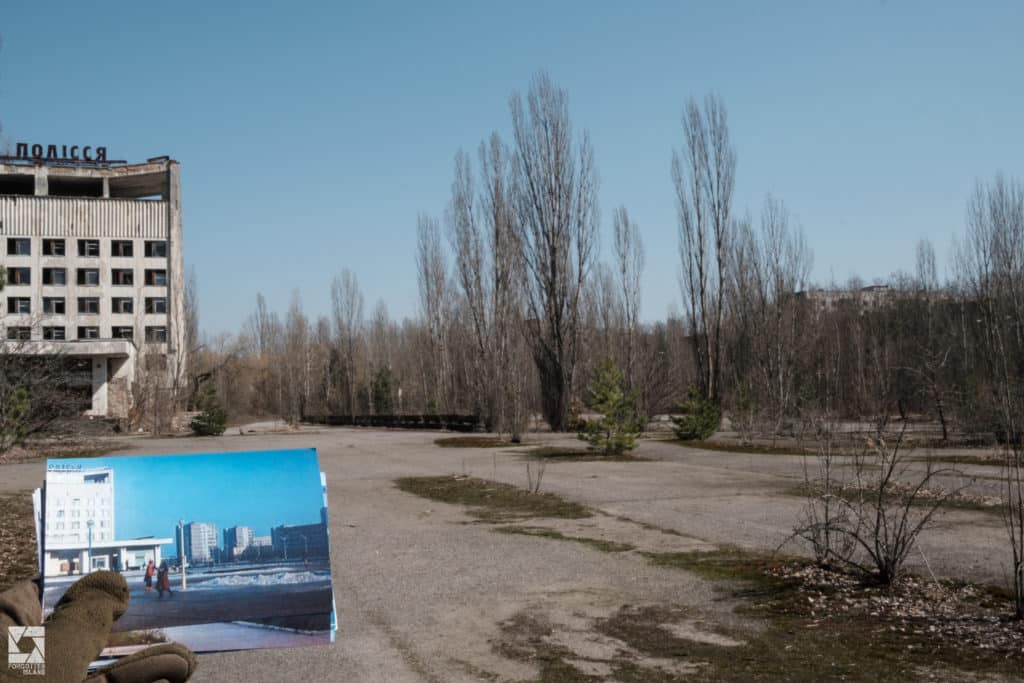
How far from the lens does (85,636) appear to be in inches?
134

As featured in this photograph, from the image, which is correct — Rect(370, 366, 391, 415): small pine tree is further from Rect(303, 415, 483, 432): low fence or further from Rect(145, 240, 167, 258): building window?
Rect(145, 240, 167, 258): building window

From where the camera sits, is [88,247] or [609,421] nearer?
[609,421]

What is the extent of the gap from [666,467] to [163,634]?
1604 centimetres

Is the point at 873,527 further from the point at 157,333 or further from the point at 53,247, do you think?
the point at 53,247

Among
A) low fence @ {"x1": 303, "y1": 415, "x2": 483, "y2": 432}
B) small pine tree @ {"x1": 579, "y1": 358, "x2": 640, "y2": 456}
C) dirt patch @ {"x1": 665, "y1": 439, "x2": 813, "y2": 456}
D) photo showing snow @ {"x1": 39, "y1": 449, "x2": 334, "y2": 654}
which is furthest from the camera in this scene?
low fence @ {"x1": 303, "y1": 415, "x2": 483, "y2": 432}

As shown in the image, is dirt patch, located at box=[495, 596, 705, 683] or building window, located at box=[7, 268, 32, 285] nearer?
dirt patch, located at box=[495, 596, 705, 683]

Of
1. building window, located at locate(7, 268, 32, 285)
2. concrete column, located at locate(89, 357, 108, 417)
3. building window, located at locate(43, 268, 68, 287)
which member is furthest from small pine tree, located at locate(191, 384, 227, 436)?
building window, located at locate(7, 268, 32, 285)

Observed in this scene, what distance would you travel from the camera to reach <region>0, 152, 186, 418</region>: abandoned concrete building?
194ft

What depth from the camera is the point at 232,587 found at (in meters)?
4.53

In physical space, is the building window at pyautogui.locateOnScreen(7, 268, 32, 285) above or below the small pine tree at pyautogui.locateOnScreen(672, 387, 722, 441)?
above

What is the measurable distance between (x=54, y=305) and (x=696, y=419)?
1915 inches

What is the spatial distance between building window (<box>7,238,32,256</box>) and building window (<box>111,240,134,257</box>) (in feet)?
16.4

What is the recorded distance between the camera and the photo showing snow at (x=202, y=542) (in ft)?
14.0
